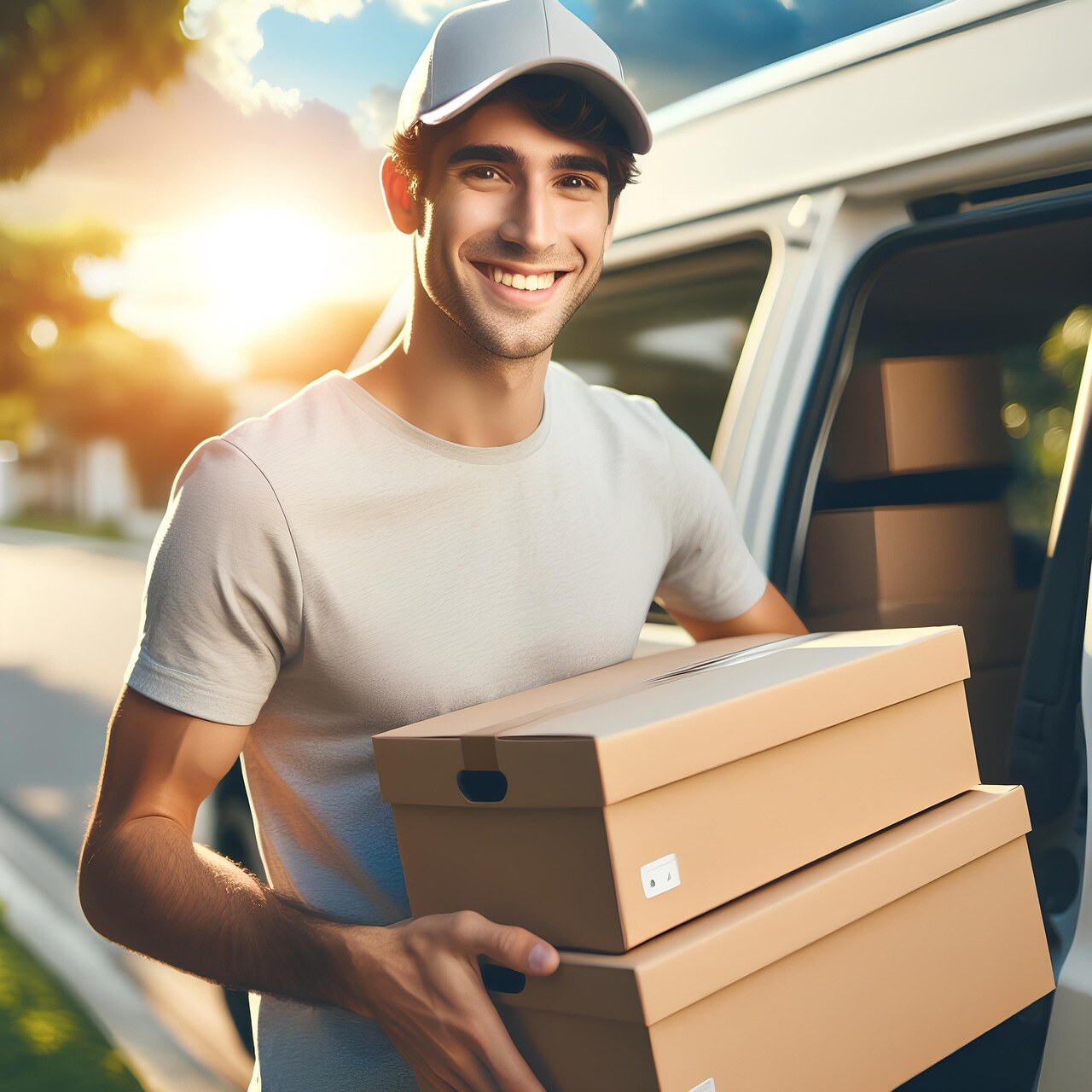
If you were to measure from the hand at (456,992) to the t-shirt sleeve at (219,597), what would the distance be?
12.3 inches

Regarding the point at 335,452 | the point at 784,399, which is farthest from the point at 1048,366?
the point at 335,452

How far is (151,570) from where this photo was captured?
1249mm

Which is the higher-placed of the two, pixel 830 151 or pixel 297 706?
pixel 830 151

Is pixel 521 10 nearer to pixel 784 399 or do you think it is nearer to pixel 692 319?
pixel 784 399

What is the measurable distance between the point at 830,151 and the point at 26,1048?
3180mm

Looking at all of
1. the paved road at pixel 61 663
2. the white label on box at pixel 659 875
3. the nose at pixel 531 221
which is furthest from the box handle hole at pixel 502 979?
the paved road at pixel 61 663

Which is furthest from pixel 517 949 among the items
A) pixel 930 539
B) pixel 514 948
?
pixel 930 539

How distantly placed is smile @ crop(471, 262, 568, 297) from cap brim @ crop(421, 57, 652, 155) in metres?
0.17

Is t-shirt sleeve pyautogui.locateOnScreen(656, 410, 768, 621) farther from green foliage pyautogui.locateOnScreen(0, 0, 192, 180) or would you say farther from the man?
green foliage pyautogui.locateOnScreen(0, 0, 192, 180)

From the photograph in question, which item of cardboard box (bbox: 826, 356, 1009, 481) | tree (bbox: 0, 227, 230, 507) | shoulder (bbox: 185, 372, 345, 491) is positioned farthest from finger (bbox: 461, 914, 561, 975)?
tree (bbox: 0, 227, 230, 507)

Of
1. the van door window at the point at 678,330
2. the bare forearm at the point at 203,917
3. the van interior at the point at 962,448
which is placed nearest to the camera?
the bare forearm at the point at 203,917

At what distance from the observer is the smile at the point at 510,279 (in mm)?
1367

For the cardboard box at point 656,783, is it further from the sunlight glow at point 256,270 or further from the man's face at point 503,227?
the sunlight glow at point 256,270

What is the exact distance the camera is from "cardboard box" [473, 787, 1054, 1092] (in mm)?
1013
